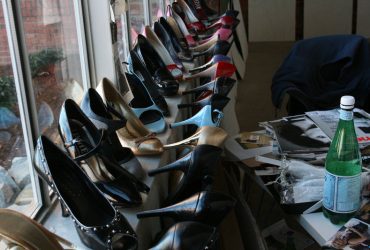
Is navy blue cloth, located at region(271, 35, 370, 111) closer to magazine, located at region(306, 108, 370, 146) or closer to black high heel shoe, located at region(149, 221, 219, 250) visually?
magazine, located at region(306, 108, 370, 146)

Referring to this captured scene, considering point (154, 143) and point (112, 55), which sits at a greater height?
point (112, 55)

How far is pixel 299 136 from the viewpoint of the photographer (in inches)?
65.8

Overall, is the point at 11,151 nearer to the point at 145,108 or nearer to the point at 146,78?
the point at 145,108

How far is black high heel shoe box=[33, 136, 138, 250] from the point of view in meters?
0.89

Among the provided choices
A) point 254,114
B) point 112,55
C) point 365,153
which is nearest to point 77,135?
point 112,55

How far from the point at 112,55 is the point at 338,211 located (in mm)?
1005

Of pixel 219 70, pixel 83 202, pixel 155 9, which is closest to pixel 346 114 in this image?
pixel 83 202

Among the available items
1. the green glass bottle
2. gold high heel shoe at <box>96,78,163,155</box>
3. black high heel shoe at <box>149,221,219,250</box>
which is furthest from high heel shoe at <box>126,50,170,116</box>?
Result: black high heel shoe at <box>149,221,219,250</box>

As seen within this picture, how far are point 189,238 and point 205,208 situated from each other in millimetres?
117

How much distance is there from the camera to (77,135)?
1.14 meters

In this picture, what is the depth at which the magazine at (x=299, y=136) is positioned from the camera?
1.57 m

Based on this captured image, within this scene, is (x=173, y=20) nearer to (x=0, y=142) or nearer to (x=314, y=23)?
(x=0, y=142)

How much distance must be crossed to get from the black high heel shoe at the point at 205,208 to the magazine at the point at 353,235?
36cm

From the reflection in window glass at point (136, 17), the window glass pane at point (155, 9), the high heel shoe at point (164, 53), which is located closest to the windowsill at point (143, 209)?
the high heel shoe at point (164, 53)
